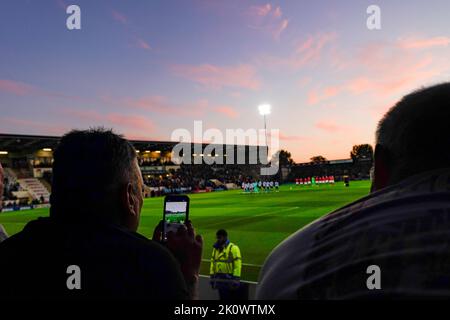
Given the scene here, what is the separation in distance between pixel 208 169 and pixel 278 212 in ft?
177

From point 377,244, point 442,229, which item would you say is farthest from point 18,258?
point 442,229

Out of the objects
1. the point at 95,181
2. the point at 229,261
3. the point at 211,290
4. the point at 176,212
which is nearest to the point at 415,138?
the point at 95,181

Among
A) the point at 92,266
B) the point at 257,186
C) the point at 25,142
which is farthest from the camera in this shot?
the point at 25,142

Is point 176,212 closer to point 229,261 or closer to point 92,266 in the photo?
point 92,266

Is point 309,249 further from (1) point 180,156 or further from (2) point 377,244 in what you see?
(1) point 180,156

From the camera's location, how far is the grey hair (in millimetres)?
1057

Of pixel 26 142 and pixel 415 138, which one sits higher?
pixel 26 142

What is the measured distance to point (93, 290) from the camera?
1327 mm

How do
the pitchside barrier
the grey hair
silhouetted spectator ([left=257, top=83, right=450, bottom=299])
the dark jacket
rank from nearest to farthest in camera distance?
silhouetted spectator ([left=257, top=83, right=450, bottom=299])
the grey hair
the dark jacket
the pitchside barrier

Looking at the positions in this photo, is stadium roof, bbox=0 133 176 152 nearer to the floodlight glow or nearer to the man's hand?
the floodlight glow

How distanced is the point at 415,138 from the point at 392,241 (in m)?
0.42

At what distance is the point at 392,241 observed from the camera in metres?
0.84

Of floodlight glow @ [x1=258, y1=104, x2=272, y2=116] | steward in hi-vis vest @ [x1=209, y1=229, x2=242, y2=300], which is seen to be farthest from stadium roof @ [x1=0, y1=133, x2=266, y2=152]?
steward in hi-vis vest @ [x1=209, y1=229, x2=242, y2=300]
